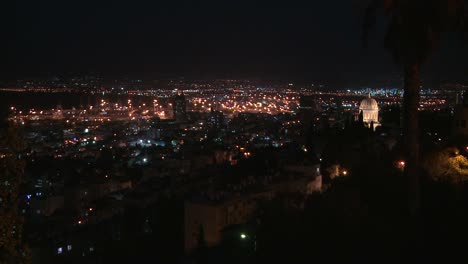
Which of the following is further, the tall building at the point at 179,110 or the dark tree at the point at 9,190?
the tall building at the point at 179,110

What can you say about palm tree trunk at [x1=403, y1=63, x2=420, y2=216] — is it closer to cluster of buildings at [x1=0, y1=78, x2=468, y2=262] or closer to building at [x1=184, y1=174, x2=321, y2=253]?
cluster of buildings at [x1=0, y1=78, x2=468, y2=262]

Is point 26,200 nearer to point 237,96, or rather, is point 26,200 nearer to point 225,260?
point 225,260

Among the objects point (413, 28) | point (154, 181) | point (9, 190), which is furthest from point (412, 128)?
point (154, 181)

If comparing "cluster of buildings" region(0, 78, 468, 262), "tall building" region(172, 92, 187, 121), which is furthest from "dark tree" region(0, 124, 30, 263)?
"tall building" region(172, 92, 187, 121)

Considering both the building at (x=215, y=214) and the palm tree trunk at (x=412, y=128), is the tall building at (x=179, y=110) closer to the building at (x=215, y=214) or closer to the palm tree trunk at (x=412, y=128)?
the building at (x=215, y=214)

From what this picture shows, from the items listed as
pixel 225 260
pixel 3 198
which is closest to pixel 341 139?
pixel 225 260

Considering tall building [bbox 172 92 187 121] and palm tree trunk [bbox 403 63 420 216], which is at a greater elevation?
palm tree trunk [bbox 403 63 420 216]

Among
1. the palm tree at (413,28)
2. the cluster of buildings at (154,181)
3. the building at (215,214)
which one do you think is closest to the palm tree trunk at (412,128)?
the palm tree at (413,28)

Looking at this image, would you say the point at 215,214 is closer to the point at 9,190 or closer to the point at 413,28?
the point at 413,28

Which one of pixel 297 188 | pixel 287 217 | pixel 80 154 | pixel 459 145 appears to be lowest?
pixel 80 154
